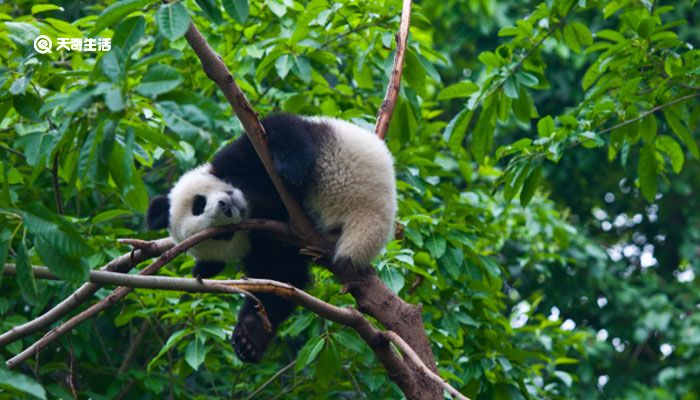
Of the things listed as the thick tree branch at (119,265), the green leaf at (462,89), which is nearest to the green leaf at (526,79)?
the green leaf at (462,89)

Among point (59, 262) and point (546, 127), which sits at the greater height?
point (59, 262)

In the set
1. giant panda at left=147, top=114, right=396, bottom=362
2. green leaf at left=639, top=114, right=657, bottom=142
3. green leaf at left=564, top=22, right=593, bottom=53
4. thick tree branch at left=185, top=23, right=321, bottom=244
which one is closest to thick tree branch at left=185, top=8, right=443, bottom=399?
thick tree branch at left=185, top=23, right=321, bottom=244

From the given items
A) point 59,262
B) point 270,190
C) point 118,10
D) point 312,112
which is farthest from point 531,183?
point 59,262

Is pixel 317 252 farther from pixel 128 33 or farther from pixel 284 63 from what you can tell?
pixel 128 33

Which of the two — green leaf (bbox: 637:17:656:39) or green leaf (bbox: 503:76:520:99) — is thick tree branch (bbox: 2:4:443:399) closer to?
green leaf (bbox: 503:76:520:99)

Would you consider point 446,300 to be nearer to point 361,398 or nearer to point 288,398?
point 361,398

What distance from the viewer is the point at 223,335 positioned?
13.0 feet

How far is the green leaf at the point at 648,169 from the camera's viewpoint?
4.16m

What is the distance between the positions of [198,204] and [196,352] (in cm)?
67

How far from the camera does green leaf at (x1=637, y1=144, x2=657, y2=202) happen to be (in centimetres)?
416

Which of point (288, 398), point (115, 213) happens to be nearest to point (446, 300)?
point (288, 398)

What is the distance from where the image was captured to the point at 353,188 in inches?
148

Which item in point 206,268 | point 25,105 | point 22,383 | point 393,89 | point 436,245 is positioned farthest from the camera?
point 436,245

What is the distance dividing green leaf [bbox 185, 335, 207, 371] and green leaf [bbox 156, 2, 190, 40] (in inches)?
73.6
